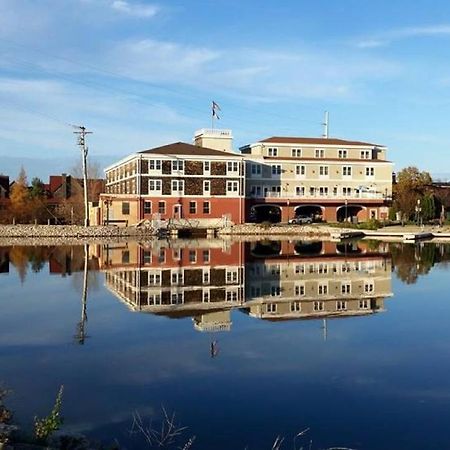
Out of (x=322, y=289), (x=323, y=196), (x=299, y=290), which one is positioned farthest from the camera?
(x=323, y=196)

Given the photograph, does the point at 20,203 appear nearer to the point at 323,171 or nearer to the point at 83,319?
the point at 323,171

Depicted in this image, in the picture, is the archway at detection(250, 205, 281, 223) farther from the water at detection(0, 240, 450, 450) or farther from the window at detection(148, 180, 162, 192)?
the water at detection(0, 240, 450, 450)

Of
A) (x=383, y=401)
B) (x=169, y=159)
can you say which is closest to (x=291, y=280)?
(x=383, y=401)

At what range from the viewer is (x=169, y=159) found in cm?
5762

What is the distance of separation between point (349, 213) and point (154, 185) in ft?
76.1

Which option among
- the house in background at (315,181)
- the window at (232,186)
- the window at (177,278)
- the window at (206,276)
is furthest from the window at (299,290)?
the house in background at (315,181)

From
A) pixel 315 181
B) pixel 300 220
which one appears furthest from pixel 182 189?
pixel 315 181

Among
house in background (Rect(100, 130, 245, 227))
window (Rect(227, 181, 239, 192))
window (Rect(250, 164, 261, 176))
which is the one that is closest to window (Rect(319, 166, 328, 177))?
window (Rect(250, 164, 261, 176))

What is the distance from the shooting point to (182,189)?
190ft

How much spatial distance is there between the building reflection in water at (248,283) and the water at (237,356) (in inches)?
4.1

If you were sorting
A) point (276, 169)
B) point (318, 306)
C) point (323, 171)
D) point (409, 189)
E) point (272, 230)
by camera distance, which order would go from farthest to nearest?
point (409, 189)
point (323, 171)
point (276, 169)
point (272, 230)
point (318, 306)

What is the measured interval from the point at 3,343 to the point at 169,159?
4613 cm

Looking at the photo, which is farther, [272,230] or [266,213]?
[266,213]

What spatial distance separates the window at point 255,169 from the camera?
207 feet
